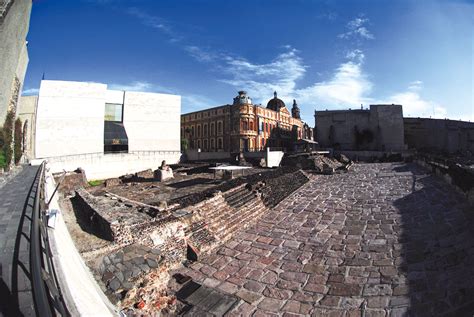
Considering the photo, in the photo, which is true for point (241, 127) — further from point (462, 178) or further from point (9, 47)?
point (462, 178)

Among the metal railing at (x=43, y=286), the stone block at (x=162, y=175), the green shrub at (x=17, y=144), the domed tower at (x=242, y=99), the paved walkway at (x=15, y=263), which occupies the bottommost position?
the stone block at (x=162, y=175)

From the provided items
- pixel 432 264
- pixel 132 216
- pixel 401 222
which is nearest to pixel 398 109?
pixel 401 222

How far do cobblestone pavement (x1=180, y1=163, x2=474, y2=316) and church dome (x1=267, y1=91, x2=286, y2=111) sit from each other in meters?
44.1

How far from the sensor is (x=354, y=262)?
17.6 ft

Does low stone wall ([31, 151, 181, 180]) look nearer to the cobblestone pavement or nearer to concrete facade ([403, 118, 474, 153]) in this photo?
the cobblestone pavement

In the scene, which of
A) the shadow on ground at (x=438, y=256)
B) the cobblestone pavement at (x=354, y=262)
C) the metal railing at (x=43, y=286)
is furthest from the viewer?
the cobblestone pavement at (x=354, y=262)

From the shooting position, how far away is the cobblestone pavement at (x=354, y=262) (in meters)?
4.04

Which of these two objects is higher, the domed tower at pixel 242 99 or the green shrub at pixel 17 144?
the domed tower at pixel 242 99

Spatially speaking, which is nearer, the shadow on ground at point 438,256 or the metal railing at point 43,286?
the metal railing at point 43,286

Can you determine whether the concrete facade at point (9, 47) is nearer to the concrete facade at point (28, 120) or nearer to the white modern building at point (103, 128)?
the concrete facade at point (28, 120)

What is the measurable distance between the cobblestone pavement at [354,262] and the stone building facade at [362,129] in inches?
1540

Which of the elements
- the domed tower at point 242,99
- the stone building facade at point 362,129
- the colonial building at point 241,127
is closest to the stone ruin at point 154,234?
the colonial building at point 241,127

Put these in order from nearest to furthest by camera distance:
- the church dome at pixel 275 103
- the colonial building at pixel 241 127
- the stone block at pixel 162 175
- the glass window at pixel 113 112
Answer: the stone block at pixel 162 175, the glass window at pixel 113 112, the colonial building at pixel 241 127, the church dome at pixel 275 103

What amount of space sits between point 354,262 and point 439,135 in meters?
60.2
